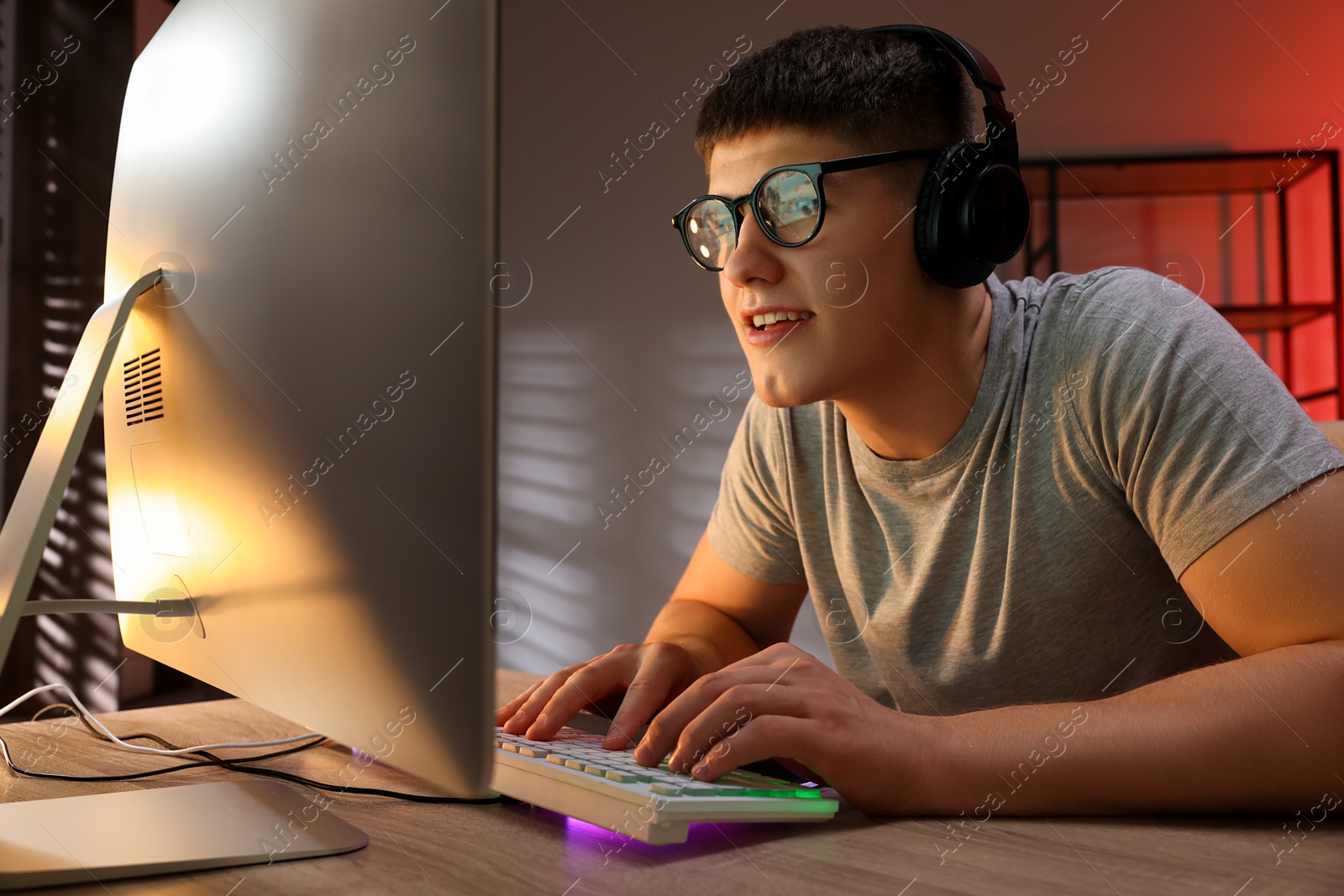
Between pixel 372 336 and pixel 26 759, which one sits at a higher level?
pixel 372 336

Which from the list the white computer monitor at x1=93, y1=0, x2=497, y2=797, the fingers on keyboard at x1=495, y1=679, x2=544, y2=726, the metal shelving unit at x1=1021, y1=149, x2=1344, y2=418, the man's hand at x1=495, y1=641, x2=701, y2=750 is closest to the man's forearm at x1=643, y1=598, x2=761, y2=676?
the man's hand at x1=495, y1=641, x2=701, y2=750

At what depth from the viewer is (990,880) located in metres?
0.46

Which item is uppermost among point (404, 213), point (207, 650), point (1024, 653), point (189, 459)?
point (404, 213)

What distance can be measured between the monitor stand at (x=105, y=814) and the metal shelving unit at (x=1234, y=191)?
3143mm

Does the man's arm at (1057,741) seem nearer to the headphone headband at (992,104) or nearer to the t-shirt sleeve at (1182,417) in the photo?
the t-shirt sleeve at (1182,417)

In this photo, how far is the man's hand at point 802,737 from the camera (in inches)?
22.3

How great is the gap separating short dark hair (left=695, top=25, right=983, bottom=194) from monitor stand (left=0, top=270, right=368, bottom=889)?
0.58 meters

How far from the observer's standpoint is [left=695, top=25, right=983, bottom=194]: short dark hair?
94 centimetres

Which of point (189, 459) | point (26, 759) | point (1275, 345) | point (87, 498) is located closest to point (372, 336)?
point (189, 459)

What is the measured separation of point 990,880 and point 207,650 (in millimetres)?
485

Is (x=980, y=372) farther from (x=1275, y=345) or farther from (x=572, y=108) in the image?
(x=572, y=108)

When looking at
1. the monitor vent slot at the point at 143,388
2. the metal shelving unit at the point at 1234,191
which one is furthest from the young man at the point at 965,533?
the metal shelving unit at the point at 1234,191

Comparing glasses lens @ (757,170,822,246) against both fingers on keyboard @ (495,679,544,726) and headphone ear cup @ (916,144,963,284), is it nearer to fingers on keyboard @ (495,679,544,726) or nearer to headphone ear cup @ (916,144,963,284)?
headphone ear cup @ (916,144,963,284)

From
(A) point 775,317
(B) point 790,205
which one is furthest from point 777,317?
(B) point 790,205
